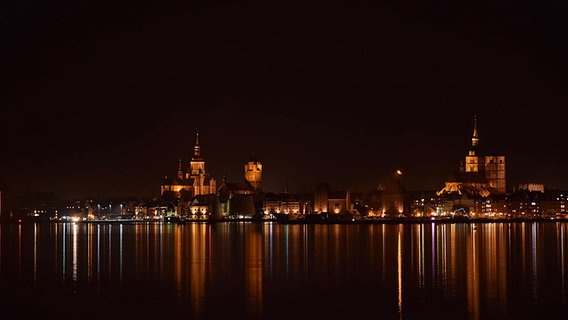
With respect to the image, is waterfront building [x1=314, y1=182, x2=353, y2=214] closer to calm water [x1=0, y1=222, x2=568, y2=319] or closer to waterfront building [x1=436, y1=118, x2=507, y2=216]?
waterfront building [x1=436, y1=118, x2=507, y2=216]

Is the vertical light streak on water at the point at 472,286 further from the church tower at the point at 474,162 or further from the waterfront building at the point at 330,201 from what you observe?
the church tower at the point at 474,162

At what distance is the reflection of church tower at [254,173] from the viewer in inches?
5522

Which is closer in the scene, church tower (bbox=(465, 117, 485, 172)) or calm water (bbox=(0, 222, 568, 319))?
calm water (bbox=(0, 222, 568, 319))

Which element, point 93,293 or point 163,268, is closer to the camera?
point 93,293

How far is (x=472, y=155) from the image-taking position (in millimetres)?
138500

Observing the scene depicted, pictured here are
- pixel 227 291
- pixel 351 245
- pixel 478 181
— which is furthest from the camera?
pixel 478 181

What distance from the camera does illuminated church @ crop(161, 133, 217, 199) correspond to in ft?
472

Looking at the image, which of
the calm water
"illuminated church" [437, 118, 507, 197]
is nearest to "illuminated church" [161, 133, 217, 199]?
"illuminated church" [437, 118, 507, 197]

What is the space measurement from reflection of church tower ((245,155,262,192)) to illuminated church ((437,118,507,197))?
88.8ft

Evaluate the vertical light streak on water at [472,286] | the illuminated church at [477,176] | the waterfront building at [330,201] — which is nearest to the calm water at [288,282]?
the vertical light streak on water at [472,286]

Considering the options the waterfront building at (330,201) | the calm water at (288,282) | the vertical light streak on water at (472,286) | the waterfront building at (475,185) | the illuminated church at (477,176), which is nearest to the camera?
the vertical light streak on water at (472,286)

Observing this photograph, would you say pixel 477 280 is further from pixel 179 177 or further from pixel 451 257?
pixel 179 177

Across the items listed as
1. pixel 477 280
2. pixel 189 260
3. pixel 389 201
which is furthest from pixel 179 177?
pixel 477 280

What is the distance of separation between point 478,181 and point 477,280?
10320 cm
